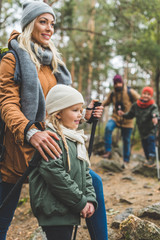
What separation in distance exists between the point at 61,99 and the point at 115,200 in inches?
122

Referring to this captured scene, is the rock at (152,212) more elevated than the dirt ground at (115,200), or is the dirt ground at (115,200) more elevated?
the rock at (152,212)

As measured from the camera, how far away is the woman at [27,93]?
5.96 ft

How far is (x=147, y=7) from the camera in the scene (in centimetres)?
798

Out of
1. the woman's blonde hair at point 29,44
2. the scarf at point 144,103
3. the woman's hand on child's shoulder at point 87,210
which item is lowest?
the woman's hand on child's shoulder at point 87,210

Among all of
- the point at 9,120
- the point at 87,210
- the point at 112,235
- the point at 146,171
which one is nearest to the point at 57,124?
the point at 9,120

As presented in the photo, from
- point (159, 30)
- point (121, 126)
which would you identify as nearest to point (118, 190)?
point (121, 126)

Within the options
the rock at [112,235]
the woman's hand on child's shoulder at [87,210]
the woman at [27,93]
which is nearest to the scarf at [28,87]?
the woman at [27,93]

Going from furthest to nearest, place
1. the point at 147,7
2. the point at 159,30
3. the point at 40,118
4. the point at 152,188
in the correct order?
the point at 159,30, the point at 147,7, the point at 152,188, the point at 40,118

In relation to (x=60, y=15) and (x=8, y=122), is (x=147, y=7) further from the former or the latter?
(x=8, y=122)

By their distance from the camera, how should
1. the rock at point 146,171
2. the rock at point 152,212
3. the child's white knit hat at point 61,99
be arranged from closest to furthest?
the child's white knit hat at point 61,99, the rock at point 152,212, the rock at point 146,171

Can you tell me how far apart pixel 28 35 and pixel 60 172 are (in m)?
1.36

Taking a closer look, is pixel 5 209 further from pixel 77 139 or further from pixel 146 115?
pixel 146 115

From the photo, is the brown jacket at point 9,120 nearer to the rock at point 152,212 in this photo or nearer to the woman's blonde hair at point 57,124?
the woman's blonde hair at point 57,124

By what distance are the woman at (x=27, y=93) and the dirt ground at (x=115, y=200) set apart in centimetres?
151
